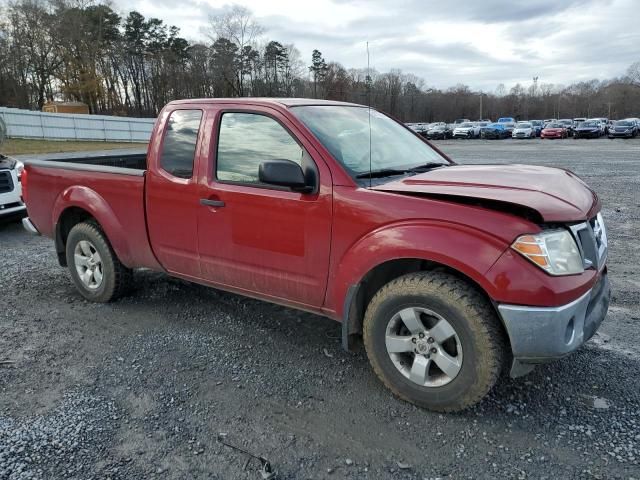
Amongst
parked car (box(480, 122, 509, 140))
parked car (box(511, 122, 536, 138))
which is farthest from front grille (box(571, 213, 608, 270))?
parked car (box(480, 122, 509, 140))

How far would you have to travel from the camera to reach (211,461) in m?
2.54

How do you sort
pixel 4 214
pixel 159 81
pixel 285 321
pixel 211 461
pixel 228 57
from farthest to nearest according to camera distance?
pixel 159 81 → pixel 228 57 → pixel 4 214 → pixel 285 321 → pixel 211 461

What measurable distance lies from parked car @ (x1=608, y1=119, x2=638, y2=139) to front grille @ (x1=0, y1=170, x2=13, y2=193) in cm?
4597

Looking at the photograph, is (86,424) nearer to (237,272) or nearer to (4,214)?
(237,272)

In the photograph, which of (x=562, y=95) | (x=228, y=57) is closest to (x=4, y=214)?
(x=228, y=57)

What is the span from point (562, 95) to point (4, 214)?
14308 centimetres

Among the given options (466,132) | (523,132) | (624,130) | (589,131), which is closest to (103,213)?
(624,130)

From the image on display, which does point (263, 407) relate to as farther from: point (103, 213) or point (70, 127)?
point (70, 127)

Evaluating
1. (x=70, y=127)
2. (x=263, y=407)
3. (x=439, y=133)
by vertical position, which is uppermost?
(x=70, y=127)

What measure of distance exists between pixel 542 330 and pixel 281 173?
172cm

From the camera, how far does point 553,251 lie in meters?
2.58

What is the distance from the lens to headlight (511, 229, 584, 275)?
2541 millimetres

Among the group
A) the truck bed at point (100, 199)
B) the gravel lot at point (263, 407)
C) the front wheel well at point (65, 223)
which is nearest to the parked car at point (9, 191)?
the truck bed at point (100, 199)

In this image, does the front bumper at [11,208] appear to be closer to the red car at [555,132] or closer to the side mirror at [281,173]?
the side mirror at [281,173]
